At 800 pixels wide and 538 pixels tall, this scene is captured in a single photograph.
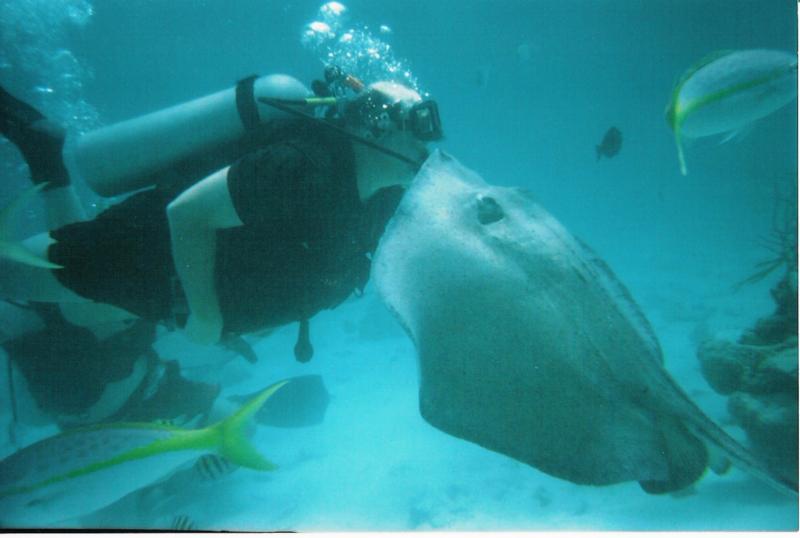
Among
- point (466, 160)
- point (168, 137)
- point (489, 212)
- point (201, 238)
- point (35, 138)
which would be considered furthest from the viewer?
point (466, 160)

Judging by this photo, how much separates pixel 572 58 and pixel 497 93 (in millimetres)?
8178

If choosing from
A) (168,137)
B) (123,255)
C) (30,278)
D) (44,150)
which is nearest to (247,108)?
(168,137)

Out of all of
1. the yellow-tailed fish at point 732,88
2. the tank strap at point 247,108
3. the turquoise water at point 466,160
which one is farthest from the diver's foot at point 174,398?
the yellow-tailed fish at point 732,88

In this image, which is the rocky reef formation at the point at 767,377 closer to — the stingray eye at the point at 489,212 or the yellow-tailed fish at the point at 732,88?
the yellow-tailed fish at the point at 732,88

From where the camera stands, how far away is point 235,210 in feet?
6.73

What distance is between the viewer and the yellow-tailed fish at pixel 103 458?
86.6 inches

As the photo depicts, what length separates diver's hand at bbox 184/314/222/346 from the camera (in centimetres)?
239

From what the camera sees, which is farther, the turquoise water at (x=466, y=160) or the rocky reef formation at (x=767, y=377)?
the turquoise water at (x=466, y=160)

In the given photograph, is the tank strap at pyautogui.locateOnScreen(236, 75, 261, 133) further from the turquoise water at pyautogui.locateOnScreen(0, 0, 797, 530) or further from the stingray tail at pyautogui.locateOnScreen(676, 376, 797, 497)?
the stingray tail at pyautogui.locateOnScreen(676, 376, 797, 497)

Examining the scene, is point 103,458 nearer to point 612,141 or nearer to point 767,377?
point 767,377

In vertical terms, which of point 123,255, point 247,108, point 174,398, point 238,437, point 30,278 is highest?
point 247,108

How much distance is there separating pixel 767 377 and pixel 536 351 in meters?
6.21

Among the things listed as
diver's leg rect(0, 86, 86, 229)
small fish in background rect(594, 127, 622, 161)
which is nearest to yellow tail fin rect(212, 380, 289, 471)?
diver's leg rect(0, 86, 86, 229)

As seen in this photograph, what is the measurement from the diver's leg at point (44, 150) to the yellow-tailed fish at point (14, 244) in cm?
88
